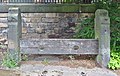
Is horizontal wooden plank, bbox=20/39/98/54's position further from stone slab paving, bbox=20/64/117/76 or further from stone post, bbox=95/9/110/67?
stone slab paving, bbox=20/64/117/76

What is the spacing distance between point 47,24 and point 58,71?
7.87ft

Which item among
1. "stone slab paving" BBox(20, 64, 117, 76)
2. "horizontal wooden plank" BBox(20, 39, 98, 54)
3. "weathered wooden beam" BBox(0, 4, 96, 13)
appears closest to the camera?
"stone slab paving" BBox(20, 64, 117, 76)

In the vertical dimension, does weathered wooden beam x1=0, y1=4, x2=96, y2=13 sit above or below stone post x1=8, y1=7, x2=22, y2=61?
above

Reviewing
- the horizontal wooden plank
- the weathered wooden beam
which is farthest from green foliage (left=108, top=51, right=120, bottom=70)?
the weathered wooden beam

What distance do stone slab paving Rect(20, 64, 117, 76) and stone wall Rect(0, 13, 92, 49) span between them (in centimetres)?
193

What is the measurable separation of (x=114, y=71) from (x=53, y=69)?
4.43 feet

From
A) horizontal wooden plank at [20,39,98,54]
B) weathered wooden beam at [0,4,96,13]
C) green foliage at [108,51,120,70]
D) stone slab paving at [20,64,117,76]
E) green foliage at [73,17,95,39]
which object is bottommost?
stone slab paving at [20,64,117,76]

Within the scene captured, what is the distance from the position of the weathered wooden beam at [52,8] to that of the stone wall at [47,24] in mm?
123

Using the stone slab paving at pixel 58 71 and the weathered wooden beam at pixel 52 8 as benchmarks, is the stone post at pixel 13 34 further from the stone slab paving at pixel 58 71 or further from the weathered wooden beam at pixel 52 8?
the weathered wooden beam at pixel 52 8

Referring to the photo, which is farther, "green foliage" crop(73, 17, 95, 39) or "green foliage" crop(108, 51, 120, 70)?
"green foliage" crop(73, 17, 95, 39)

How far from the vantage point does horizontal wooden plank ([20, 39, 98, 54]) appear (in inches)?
257

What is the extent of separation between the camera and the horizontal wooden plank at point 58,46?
6.52 metres

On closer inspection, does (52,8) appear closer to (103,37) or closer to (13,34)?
(13,34)

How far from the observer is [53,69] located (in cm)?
620
